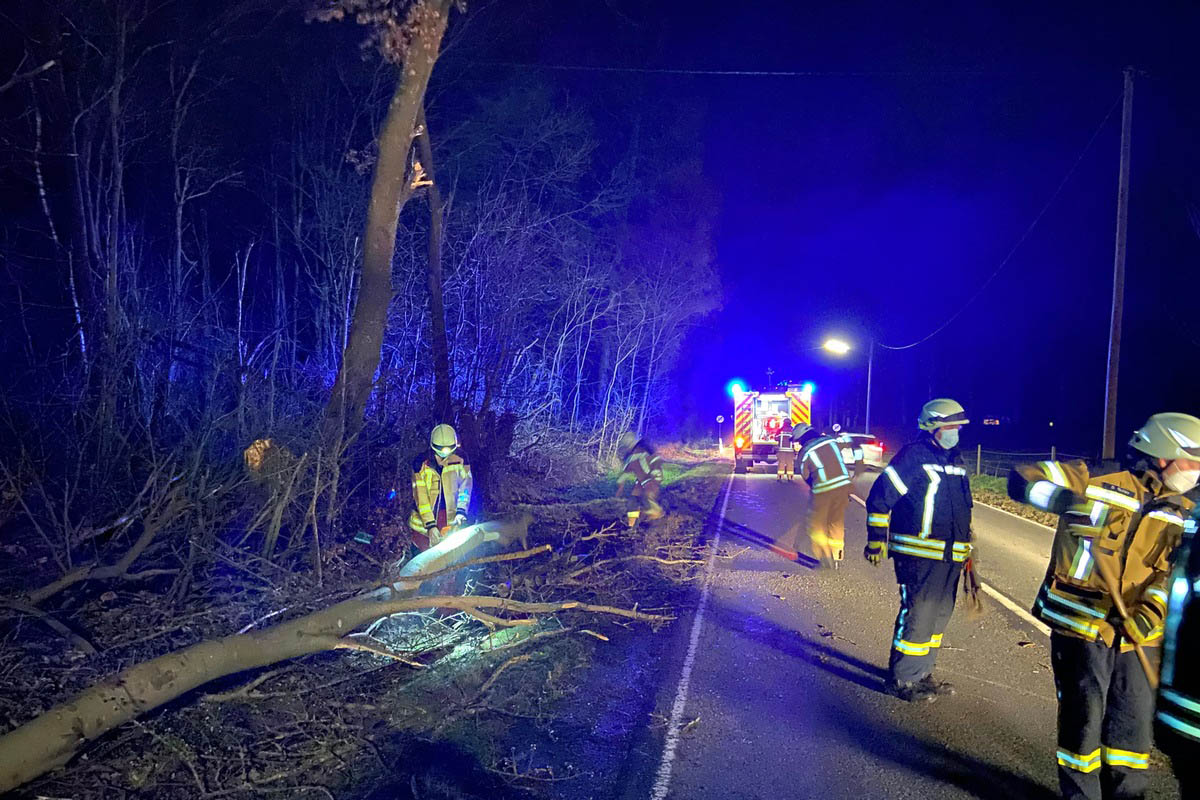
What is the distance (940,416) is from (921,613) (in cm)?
130

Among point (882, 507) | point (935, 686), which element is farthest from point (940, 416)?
point (935, 686)

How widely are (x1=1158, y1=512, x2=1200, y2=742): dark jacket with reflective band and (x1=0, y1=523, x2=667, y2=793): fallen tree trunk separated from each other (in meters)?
3.78

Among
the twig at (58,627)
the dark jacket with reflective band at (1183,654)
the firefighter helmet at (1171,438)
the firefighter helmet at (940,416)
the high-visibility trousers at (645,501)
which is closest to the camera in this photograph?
the dark jacket with reflective band at (1183,654)

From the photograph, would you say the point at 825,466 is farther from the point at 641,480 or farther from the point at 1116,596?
the point at 1116,596

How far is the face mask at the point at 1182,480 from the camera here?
3064mm

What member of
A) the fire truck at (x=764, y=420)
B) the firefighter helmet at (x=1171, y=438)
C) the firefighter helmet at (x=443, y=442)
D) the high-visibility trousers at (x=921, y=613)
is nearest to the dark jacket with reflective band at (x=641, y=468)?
the firefighter helmet at (x=443, y=442)

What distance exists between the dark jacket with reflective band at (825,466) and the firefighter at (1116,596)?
514 cm

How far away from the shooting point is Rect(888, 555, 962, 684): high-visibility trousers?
4.78 meters

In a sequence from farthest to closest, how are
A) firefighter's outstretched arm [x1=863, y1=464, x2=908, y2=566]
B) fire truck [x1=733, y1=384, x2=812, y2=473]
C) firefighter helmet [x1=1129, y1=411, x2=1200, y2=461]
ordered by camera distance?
fire truck [x1=733, y1=384, x2=812, y2=473], firefighter's outstretched arm [x1=863, y1=464, x2=908, y2=566], firefighter helmet [x1=1129, y1=411, x2=1200, y2=461]

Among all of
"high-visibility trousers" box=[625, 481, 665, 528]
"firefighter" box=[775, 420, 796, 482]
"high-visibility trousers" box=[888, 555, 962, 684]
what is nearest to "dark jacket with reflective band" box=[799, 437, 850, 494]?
"high-visibility trousers" box=[625, 481, 665, 528]

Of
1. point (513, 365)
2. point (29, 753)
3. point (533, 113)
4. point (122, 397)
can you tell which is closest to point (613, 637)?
point (29, 753)

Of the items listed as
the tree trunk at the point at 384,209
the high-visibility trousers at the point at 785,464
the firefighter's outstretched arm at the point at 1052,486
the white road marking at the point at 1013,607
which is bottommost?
the high-visibility trousers at the point at 785,464

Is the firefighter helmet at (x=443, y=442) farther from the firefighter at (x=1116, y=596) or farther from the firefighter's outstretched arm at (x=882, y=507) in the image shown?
the firefighter at (x=1116, y=596)

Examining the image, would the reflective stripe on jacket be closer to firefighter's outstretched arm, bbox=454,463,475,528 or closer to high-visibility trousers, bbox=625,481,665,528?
firefighter's outstretched arm, bbox=454,463,475,528
